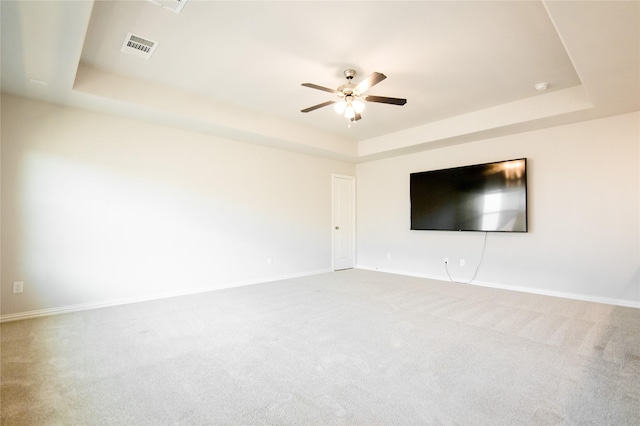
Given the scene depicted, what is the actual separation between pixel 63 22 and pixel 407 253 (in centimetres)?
567

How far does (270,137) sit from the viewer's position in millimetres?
4820

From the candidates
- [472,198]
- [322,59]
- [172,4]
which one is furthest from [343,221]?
[172,4]

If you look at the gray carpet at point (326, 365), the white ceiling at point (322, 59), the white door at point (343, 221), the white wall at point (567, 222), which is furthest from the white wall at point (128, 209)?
the white wall at point (567, 222)

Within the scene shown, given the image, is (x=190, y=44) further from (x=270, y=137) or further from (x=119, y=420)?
(x=119, y=420)

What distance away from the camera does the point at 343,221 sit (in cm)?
669

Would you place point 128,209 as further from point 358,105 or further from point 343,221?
point 343,221

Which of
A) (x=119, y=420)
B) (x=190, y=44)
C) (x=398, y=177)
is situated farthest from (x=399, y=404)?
(x=398, y=177)

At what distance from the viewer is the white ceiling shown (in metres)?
2.30

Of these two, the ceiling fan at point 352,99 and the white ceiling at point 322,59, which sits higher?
the white ceiling at point 322,59

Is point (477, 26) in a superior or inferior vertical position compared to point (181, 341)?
superior

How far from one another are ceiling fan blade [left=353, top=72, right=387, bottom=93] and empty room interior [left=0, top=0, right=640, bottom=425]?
0.11 feet

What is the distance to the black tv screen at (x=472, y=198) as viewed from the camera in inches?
176

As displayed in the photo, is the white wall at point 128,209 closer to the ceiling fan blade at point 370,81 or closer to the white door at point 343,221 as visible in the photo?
the white door at point 343,221

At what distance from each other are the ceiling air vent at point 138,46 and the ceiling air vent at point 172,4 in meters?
0.65
